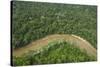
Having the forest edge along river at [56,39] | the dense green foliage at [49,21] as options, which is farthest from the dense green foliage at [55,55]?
the dense green foliage at [49,21]

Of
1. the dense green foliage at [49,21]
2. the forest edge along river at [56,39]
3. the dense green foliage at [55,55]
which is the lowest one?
the dense green foliage at [55,55]

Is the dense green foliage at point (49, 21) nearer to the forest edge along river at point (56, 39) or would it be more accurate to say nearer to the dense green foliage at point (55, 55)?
the forest edge along river at point (56, 39)

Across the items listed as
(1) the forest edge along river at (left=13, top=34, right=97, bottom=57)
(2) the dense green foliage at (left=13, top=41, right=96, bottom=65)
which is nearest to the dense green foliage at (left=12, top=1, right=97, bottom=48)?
(1) the forest edge along river at (left=13, top=34, right=97, bottom=57)

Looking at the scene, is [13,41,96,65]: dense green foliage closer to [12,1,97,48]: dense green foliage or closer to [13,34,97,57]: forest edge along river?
[13,34,97,57]: forest edge along river

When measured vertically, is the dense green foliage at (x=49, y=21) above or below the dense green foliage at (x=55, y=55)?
above

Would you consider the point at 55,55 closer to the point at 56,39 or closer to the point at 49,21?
the point at 56,39

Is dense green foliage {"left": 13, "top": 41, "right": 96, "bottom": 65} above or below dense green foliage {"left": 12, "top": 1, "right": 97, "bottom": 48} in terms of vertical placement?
below
